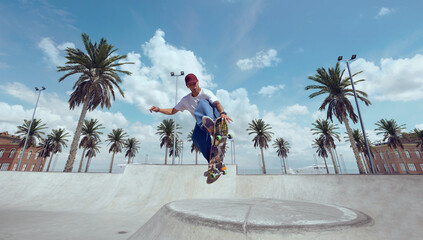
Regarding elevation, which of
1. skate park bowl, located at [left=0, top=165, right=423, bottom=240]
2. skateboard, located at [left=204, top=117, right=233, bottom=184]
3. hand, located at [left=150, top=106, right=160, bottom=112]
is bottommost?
skate park bowl, located at [left=0, top=165, right=423, bottom=240]

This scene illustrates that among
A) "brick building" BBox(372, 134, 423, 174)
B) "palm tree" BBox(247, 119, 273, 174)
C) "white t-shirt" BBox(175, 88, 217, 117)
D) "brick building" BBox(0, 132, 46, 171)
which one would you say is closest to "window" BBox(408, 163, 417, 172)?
"brick building" BBox(372, 134, 423, 174)

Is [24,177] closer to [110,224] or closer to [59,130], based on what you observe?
[110,224]

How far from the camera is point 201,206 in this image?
454 centimetres

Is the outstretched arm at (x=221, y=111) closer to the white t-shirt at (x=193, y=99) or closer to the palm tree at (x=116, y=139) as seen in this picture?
the white t-shirt at (x=193, y=99)

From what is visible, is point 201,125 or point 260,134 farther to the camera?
point 260,134

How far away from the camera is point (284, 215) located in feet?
10.8

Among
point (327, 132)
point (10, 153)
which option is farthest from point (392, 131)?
point (10, 153)

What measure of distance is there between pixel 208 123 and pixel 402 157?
2729 inches

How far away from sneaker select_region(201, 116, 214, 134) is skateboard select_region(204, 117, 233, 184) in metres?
0.04

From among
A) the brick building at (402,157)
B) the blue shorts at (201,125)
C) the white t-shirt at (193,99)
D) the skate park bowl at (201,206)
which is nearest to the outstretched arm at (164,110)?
the white t-shirt at (193,99)

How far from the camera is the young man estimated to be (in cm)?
425

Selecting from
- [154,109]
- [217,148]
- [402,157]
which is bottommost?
[217,148]

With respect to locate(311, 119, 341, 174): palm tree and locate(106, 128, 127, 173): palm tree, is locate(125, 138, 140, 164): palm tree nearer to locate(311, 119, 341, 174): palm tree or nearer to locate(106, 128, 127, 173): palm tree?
locate(106, 128, 127, 173): palm tree

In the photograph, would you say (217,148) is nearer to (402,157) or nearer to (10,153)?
(402,157)
